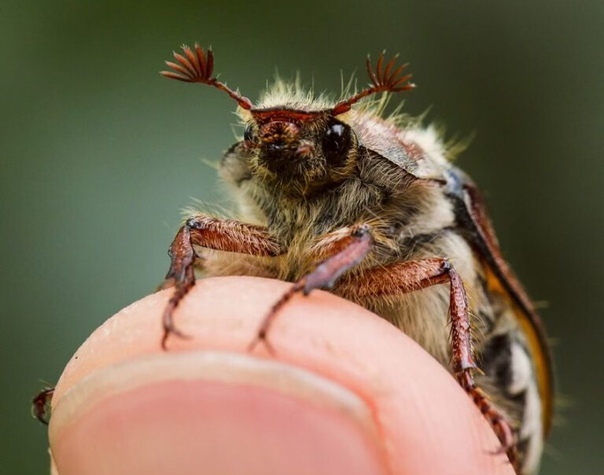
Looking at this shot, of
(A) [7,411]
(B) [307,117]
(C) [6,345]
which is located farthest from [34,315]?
(B) [307,117]

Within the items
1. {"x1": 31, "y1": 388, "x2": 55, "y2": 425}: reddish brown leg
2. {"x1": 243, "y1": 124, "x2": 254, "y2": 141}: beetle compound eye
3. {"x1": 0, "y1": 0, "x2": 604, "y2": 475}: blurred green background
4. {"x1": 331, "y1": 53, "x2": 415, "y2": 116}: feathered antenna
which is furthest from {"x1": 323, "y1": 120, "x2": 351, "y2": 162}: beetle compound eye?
{"x1": 0, "y1": 0, "x2": 604, "y2": 475}: blurred green background

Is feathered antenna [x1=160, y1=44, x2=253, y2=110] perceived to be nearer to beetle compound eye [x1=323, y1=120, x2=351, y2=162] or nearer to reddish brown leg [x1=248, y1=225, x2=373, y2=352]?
beetle compound eye [x1=323, y1=120, x2=351, y2=162]

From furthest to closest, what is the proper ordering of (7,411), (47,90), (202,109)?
(202,109), (47,90), (7,411)

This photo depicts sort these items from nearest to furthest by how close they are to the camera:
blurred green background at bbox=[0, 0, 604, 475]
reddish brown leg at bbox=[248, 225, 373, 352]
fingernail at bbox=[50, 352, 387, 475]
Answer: fingernail at bbox=[50, 352, 387, 475] < reddish brown leg at bbox=[248, 225, 373, 352] < blurred green background at bbox=[0, 0, 604, 475]

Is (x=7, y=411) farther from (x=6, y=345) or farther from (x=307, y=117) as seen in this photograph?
(x=307, y=117)

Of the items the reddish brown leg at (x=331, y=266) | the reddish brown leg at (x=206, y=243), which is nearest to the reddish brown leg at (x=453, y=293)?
the reddish brown leg at (x=331, y=266)
